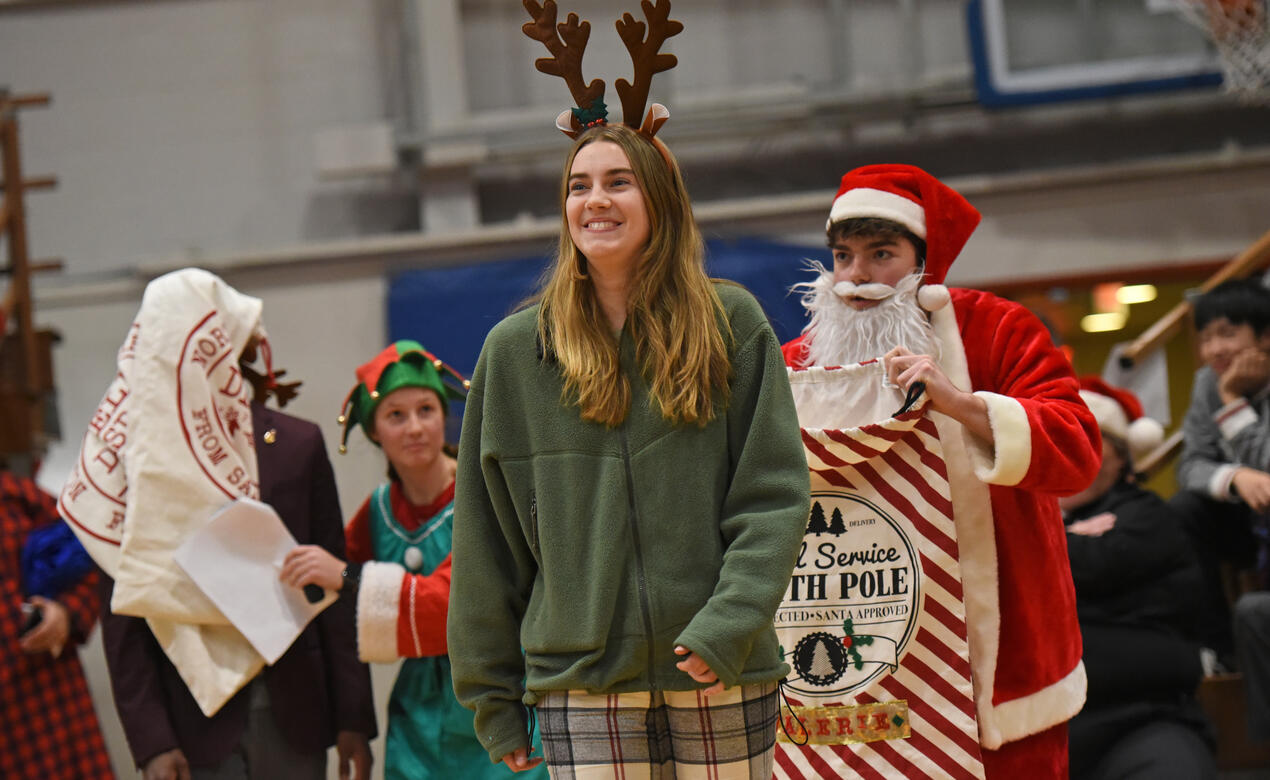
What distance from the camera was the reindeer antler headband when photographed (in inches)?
82.2

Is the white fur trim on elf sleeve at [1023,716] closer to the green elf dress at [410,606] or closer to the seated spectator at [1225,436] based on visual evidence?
the green elf dress at [410,606]

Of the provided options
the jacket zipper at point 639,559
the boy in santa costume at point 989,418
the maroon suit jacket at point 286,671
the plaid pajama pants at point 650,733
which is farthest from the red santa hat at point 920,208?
the maroon suit jacket at point 286,671

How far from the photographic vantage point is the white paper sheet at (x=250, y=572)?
119 inches

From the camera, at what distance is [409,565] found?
332cm

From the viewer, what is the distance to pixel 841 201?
2729mm

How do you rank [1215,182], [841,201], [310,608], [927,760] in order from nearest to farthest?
[927,760] → [841,201] → [310,608] → [1215,182]

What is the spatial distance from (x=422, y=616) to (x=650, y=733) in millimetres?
1369

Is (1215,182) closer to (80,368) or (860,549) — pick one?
(860,549)

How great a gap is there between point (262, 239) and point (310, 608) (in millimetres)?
4601

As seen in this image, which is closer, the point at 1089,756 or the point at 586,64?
the point at 1089,756

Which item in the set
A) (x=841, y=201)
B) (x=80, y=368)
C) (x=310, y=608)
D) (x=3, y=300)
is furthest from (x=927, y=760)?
(x=80, y=368)

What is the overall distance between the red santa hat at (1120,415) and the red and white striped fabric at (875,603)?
4.62ft

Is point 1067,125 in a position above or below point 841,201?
above

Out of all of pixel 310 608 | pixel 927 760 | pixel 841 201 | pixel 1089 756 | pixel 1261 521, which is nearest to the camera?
pixel 927 760
